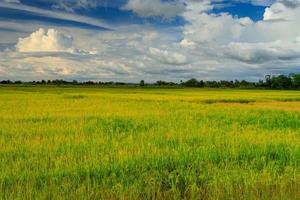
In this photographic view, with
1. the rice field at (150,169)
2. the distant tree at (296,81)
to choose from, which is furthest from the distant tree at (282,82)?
the rice field at (150,169)

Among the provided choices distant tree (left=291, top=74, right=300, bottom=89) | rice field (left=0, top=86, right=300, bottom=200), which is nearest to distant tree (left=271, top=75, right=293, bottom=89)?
distant tree (left=291, top=74, right=300, bottom=89)

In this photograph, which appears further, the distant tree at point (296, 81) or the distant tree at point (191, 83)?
the distant tree at point (191, 83)

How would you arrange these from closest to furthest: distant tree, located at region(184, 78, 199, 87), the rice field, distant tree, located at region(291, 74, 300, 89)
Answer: the rice field, distant tree, located at region(291, 74, 300, 89), distant tree, located at region(184, 78, 199, 87)

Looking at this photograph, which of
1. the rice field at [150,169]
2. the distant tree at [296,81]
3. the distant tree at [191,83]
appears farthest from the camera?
the distant tree at [191,83]

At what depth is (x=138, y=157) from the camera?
704 centimetres

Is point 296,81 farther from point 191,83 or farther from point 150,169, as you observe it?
point 150,169

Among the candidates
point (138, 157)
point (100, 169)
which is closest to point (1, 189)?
point (100, 169)

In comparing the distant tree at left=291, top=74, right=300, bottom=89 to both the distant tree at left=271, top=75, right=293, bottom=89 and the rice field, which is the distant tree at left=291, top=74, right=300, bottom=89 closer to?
the distant tree at left=271, top=75, right=293, bottom=89

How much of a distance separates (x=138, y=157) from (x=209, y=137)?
345 centimetres

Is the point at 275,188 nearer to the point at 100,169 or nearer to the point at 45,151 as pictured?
the point at 100,169

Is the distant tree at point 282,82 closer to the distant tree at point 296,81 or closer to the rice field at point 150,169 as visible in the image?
the distant tree at point 296,81

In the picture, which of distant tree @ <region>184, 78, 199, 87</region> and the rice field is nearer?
the rice field

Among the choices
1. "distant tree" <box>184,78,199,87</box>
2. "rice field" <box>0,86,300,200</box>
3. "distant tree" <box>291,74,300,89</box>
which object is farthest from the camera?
"distant tree" <box>184,78,199,87</box>

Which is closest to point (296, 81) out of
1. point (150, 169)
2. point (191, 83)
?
point (191, 83)
